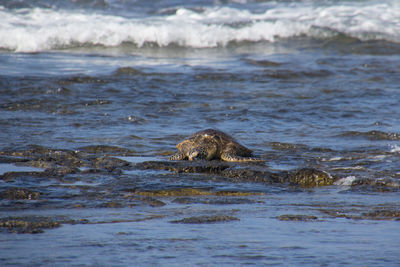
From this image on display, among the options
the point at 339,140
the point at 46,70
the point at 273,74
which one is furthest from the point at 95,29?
the point at 339,140

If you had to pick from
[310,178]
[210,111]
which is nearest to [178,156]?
[310,178]

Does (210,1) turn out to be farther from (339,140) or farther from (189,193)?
(189,193)

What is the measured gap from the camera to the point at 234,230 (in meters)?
4.14

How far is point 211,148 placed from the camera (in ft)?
23.4

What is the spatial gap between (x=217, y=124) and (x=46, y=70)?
572cm

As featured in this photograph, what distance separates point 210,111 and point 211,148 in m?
3.70

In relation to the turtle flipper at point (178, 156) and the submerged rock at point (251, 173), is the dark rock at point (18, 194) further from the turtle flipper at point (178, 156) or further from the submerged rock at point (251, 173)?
the turtle flipper at point (178, 156)

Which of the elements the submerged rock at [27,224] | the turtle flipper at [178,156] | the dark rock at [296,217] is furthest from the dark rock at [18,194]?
the turtle flipper at [178,156]

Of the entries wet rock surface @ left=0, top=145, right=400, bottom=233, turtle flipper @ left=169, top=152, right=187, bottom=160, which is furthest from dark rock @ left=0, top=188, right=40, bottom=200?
turtle flipper @ left=169, top=152, right=187, bottom=160

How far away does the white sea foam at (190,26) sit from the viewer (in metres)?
18.3

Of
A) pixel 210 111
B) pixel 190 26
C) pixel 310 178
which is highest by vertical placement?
pixel 190 26

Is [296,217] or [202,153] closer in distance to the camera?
[296,217]

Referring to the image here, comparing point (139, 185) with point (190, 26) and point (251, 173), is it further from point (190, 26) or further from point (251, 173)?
point (190, 26)

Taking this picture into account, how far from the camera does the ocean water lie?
381 cm
